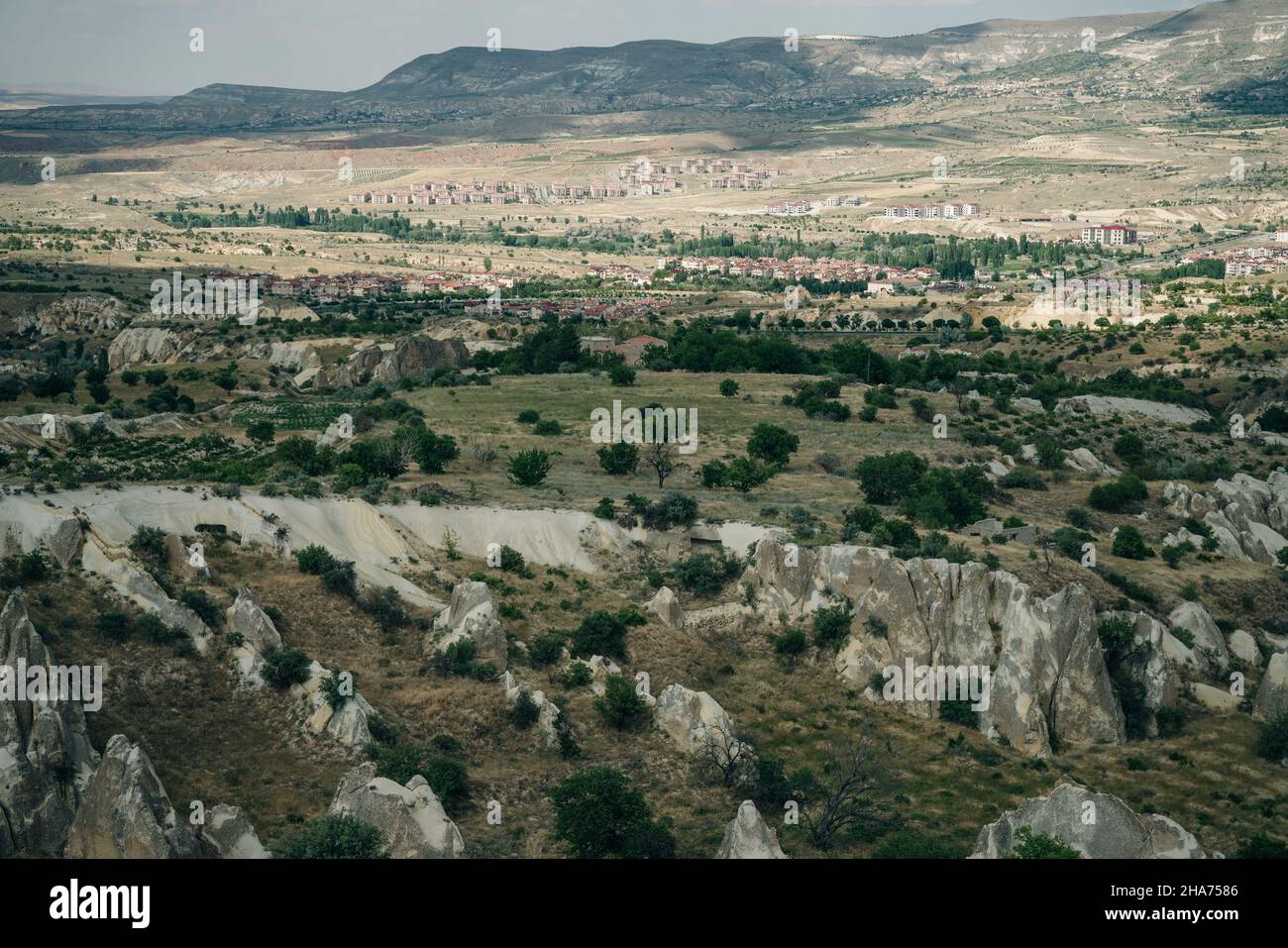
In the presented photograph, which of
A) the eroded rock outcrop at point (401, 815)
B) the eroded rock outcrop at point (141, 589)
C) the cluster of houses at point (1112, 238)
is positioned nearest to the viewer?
the eroded rock outcrop at point (401, 815)

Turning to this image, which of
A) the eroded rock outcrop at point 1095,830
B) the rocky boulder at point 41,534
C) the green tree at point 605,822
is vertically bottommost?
the green tree at point 605,822

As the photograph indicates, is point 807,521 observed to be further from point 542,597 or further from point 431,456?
point 431,456

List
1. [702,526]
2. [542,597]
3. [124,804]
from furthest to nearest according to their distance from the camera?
[702,526]
[542,597]
[124,804]

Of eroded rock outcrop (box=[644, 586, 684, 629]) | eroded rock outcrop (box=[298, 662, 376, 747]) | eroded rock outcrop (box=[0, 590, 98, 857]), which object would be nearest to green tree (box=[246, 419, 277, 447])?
eroded rock outcrop (box=[644, 586, 684, 629])

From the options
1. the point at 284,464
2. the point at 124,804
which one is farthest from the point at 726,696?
the point at 284,464

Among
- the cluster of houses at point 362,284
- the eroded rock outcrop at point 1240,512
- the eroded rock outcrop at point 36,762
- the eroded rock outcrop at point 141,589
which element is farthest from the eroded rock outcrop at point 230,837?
the cluster of houses at point 362,284

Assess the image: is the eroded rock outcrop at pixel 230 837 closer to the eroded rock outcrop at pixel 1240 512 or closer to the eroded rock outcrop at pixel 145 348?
the eroded rock outcrop at pixel 1240 512

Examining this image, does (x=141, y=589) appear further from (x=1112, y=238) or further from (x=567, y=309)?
(x=1112, y=238)
